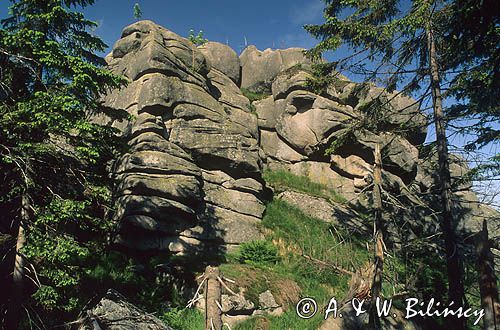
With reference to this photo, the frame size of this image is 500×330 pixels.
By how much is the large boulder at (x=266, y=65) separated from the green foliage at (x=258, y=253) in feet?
55.4

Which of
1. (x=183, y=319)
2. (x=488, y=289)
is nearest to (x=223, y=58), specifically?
(x=183, y=319)

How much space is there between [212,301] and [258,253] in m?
10.9

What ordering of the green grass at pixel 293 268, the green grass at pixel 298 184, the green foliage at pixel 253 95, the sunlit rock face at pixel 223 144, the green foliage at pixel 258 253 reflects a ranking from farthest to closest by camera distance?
the green foliage at pixel 253 95, the green grass at pixel 298 184, the green foliage at pixel 258 253, the sunlit rock face at pixel 223 144, the green grass at pixel 293 268

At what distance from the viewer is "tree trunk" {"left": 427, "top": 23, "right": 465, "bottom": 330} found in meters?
9.98

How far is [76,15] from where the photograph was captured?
33.2ft

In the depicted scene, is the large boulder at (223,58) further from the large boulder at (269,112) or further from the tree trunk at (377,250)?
the tree trunk at (377,250)

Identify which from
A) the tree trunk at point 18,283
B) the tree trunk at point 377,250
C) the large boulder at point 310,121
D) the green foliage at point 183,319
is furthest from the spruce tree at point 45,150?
the large boulder at point 310,121

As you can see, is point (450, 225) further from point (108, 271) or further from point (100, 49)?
point (100, 49)

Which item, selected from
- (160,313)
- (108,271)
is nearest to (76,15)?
(108,271)

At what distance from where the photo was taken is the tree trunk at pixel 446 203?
9.98m

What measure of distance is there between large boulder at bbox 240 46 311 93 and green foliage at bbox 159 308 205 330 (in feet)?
71.8

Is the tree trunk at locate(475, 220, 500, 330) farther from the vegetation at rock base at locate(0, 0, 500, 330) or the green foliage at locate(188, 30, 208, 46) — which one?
the green foliage at locate(188, 30, 208, 46)

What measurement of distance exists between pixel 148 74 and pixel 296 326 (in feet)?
50.8

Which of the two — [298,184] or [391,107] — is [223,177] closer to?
[298,184]
